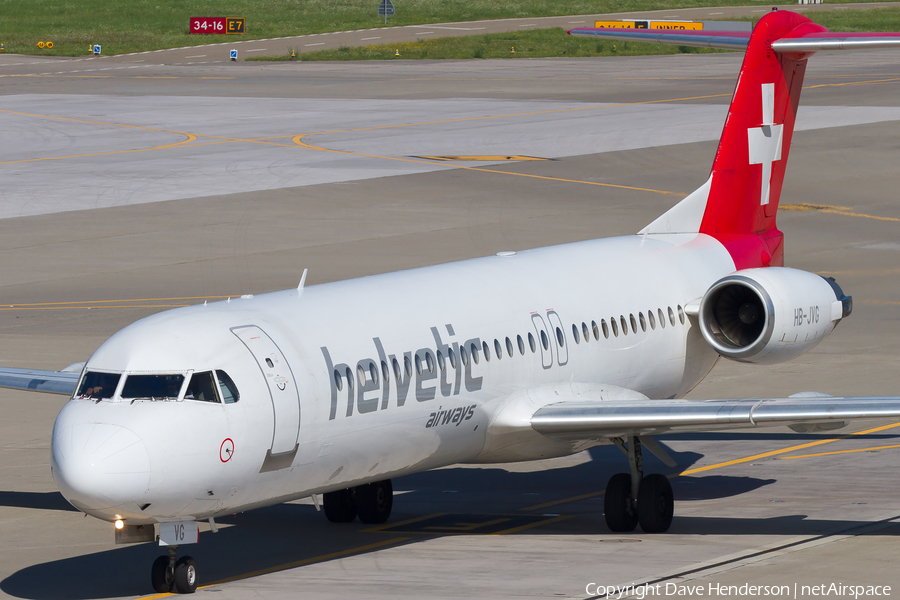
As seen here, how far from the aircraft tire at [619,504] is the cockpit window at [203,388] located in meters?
6.09

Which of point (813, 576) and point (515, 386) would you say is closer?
point (813, 576)

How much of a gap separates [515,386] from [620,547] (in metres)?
2.43

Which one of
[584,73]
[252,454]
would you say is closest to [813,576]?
[252,454]

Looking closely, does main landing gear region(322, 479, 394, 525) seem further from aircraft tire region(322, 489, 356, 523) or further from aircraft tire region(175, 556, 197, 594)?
aircraft tire region(175, 556, 197, 594)

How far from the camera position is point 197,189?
5091 centimetres

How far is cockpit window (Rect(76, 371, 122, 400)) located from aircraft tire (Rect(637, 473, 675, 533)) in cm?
727

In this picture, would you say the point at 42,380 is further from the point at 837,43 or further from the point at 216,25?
the point at 216,25

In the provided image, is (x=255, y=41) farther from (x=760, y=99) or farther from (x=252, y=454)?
(x=252, y=454)

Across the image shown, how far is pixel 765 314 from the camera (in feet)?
69.2

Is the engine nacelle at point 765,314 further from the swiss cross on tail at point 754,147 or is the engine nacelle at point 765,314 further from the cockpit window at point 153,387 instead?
the cockpit window at point 153,387

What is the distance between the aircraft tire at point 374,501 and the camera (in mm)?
20125

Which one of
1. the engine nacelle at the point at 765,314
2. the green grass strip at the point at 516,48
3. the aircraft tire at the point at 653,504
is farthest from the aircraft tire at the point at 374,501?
the green grass strip at the point at 516,48

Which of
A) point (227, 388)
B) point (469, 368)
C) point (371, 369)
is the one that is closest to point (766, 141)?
point (469, 368)
